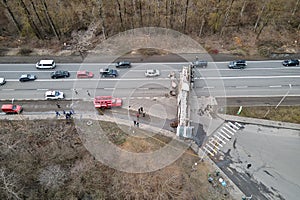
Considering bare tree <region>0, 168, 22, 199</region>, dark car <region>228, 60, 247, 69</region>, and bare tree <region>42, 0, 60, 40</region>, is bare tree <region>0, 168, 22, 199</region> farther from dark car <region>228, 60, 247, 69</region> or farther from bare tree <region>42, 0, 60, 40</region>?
dark car <region>228, 60, 247, 69</region>

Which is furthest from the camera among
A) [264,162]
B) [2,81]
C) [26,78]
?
[26,78]

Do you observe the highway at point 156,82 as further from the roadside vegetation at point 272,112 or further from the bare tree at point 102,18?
the bare tree at point 102,18

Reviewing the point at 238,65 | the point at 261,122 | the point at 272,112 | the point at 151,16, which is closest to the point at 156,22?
the point at 151,16

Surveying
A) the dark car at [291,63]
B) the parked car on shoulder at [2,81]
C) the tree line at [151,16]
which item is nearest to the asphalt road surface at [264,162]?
the dark car at [291,63]

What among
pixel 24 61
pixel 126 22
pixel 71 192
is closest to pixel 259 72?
pixel 126 22

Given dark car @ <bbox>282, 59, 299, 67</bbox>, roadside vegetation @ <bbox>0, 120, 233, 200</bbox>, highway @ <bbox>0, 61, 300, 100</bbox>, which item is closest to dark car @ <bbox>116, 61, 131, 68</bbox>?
highway @ <bbox>0, 61, 300, 100</bbox>

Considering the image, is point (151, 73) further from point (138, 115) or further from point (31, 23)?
point (31, 23)
